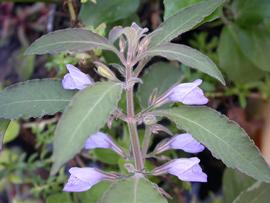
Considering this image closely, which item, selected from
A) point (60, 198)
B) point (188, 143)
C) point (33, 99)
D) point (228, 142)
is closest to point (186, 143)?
point (188, 143)

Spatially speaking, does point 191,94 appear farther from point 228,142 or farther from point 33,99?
point 33,99

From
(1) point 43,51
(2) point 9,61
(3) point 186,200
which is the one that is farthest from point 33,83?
(2) point 9,61

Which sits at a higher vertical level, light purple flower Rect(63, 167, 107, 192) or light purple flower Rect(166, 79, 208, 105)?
light purple flower Rect(166, 79, 208, 105)

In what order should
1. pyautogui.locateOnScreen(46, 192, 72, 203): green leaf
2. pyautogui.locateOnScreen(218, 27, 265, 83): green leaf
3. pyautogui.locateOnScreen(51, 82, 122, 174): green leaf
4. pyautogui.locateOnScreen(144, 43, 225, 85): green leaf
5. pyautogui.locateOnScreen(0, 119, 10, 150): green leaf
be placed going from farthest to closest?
pyautogui.locateOnScreen(218, 27, 265, 83): green leaf, pyautogui.locateOnScreen(46, 192, 72, 203): green leaf, pyautogui.locateOnScreen(0, 119, 10, 150): green leaf, pyautogui.locateOnScreen(144, 43, 225, 85): green leaf, pyautogui.locateOnScreen(51, 82, 122, 174): green leaf

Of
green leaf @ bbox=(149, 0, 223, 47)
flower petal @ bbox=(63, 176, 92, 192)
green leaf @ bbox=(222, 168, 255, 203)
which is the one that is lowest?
green leaf @ bbox=(222, 168, 255, 203)

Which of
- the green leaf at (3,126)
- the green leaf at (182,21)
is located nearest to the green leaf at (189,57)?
the green leaf at (182,21)

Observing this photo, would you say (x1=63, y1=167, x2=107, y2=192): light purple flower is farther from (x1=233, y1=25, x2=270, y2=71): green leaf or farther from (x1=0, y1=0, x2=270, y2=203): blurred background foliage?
(x1=233, y1=25, x2=270, y2=71): green leaf

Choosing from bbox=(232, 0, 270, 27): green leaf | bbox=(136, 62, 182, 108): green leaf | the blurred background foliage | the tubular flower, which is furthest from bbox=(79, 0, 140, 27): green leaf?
the tubular flower
